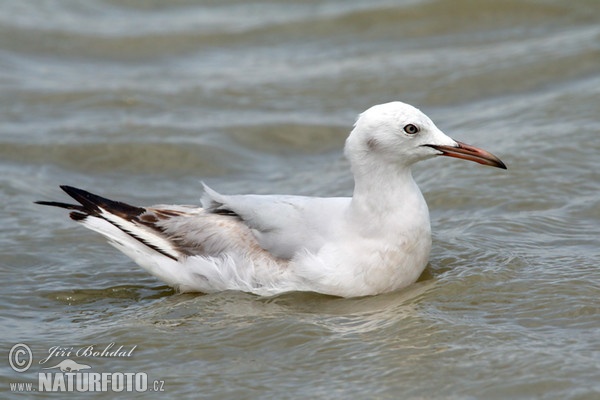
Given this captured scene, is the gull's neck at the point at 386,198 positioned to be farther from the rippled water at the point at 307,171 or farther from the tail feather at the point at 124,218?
the tail feather at the point at 124,218

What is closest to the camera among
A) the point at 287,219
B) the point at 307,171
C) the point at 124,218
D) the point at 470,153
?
the point at 470,153

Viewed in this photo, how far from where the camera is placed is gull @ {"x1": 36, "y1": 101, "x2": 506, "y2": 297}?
21.1ft

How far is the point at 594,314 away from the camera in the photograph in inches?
237

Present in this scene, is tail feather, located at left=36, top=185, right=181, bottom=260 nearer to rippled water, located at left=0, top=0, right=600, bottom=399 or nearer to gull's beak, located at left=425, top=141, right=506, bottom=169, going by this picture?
rippled water, located at left=0, top=0, right=600, bottom=399

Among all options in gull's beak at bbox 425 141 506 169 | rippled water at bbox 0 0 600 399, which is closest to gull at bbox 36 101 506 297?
gull's beak at bbox 425 141 506 169

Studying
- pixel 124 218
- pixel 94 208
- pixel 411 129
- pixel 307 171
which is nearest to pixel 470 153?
pixel 411 129

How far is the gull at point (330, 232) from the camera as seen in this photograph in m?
6.45

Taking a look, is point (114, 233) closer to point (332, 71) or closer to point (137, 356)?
point (137, 356)

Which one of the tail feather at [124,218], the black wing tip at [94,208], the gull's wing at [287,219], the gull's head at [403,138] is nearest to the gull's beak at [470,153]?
the gull's head at [403,138]

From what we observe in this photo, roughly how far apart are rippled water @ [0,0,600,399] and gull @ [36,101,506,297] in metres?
0.14

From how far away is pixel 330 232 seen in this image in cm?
657

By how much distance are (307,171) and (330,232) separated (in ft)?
10.1

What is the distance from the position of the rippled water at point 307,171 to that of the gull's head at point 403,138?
32.6 inches

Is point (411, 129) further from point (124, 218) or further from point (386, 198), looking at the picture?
point (124, 218)
